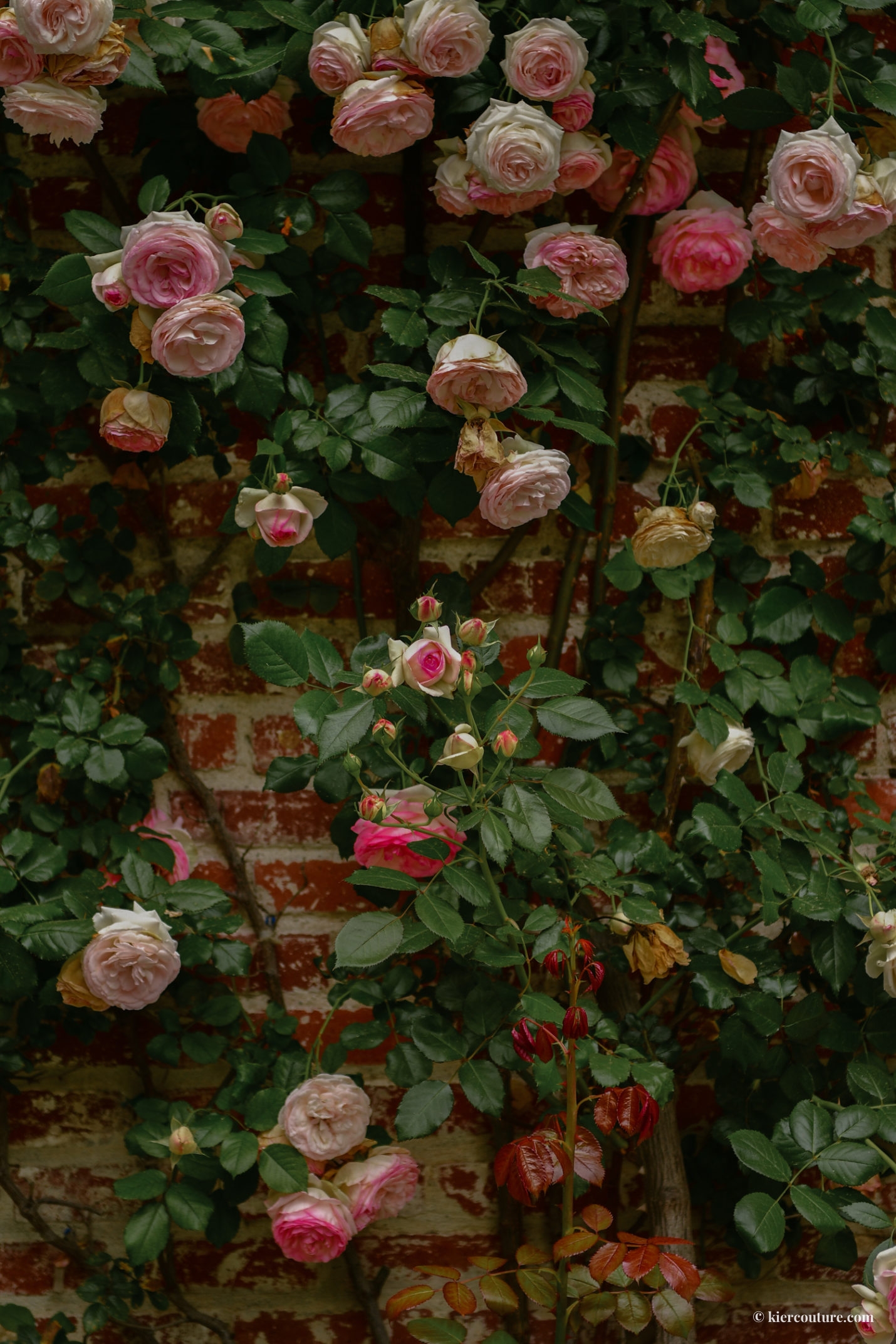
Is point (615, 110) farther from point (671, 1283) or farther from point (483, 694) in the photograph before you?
point (671, 1283)

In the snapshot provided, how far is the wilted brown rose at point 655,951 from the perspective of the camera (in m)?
0.99

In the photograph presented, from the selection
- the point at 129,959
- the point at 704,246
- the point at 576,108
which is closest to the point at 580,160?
the point at 576,108

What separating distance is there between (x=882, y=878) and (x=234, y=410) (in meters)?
0.86

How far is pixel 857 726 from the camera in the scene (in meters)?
1.14

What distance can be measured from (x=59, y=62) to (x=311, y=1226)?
3.59 feet

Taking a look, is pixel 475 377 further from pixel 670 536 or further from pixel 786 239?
pixel 786 239

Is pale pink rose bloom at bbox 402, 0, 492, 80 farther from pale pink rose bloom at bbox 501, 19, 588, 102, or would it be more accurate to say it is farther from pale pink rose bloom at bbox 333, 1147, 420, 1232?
pale pink rose bloom at bbox 333, 1147, 420, 1232

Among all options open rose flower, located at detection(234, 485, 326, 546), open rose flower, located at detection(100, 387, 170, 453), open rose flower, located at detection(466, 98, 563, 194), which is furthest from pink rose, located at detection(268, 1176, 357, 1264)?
open rose flower, located at detection(466, 98, 563, 194)

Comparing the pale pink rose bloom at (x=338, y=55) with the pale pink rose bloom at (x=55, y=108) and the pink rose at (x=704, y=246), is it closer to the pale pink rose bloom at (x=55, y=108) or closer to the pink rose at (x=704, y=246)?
the pale pink rose bloom at (x=55, y=108)

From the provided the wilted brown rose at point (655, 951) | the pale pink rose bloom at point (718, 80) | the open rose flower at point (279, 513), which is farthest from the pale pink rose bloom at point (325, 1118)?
the pale pink rose bloom at point (718, 80)

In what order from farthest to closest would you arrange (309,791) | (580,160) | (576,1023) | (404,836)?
(309,791) → (580,160) → (404,836) → (576,1023)

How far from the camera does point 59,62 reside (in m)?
0.94

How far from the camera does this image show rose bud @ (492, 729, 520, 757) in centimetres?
81

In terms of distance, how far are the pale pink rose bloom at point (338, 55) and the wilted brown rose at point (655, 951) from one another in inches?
33.6
